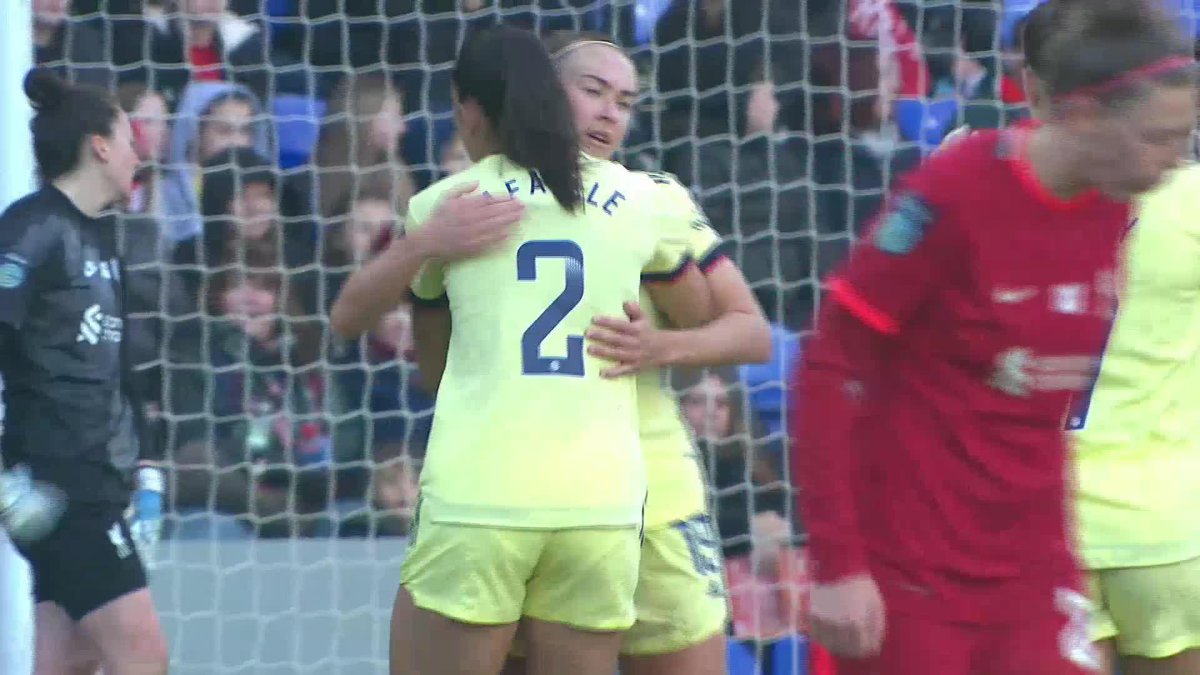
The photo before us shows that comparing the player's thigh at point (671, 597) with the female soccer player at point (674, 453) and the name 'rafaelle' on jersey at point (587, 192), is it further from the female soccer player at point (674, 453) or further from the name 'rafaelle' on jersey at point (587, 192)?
the name 'rafaelle' on jersey at point (587, 192)

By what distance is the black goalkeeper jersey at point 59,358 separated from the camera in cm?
323

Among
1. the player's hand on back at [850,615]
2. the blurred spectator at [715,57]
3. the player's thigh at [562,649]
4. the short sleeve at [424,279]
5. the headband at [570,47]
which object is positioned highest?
the blurred spectator at [715,57]

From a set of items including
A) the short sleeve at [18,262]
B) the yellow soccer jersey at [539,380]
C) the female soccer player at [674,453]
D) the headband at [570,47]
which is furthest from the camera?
the short sleeve at [18,262]

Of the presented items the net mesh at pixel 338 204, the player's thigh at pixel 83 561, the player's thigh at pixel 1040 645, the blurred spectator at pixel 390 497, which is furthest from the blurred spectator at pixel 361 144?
the player's thigh at pixel 1040 645

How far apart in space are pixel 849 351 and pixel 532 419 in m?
0.55

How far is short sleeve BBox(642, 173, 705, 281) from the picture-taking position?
2547mm

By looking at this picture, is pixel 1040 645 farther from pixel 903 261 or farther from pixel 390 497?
pixel 390 497

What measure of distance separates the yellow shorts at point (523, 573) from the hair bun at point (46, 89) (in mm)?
1537

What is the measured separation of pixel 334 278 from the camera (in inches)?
194

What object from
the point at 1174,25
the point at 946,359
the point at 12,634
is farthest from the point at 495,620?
the point at 12,634

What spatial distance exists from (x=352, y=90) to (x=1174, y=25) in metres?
3.38

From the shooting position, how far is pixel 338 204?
486 centimetres

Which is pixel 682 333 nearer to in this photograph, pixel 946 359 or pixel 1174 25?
pixel 946 359

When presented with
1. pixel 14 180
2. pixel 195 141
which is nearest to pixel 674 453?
pixel 14 180
